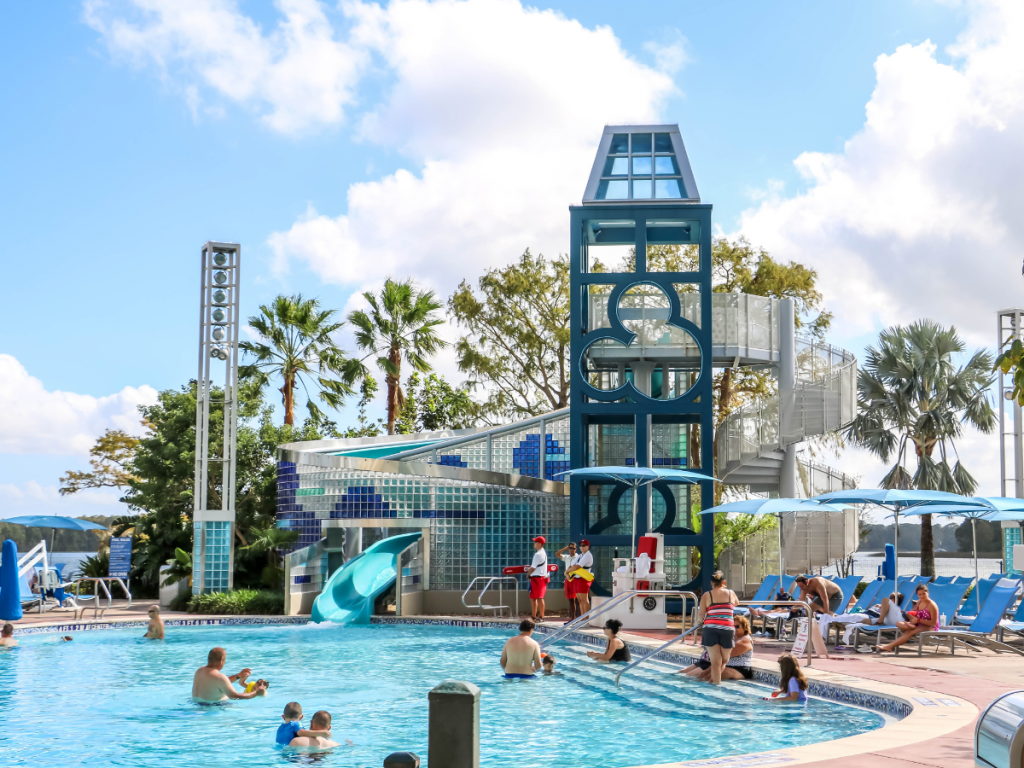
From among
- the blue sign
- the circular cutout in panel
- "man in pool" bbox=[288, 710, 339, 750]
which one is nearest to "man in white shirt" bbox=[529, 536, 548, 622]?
the circular cutout in panel

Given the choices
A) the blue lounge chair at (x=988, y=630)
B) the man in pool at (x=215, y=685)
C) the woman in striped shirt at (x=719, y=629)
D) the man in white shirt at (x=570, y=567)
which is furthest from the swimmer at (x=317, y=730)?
the man in white shirt at (x=570, y=567)

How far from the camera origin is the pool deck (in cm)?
697

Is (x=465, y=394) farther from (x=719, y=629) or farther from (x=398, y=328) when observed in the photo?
(x=719, y=629)

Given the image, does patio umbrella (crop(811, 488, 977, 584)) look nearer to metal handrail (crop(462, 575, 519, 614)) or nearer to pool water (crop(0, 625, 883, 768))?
pool water (crop(0, 625, 883, 768))

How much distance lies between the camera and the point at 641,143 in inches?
904

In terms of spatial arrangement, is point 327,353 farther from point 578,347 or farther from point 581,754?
point 581,754

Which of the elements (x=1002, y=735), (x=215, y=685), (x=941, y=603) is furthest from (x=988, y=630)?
(x=1002, y=735)

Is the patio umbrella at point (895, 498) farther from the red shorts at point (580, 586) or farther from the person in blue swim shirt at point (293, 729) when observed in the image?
the person in blue swim shirt at point (293, 729)

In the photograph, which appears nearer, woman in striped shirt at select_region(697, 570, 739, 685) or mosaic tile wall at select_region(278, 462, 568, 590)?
woman in striped shirt at select_region(697, 570, 739, 685)

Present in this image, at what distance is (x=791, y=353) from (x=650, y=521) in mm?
4884

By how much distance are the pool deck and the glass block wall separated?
358 cm

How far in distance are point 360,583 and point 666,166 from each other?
1087 cm

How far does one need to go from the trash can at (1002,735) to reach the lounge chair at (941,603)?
1048 centimetres

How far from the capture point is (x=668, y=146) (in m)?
22.9
